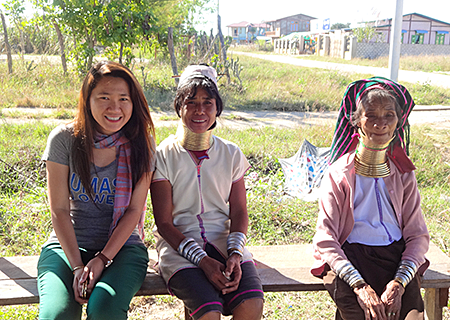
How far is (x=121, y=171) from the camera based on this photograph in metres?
2.17

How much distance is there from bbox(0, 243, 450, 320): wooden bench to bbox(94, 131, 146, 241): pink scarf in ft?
1.29

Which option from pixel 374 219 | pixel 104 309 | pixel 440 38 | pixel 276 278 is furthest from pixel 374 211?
pixel 440 38

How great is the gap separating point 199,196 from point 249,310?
24.9 inches

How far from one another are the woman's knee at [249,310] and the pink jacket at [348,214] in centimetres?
43

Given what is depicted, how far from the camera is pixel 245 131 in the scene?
6320 millimetres

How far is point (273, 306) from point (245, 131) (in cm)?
376

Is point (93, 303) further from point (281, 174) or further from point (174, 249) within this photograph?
point (281, 174)

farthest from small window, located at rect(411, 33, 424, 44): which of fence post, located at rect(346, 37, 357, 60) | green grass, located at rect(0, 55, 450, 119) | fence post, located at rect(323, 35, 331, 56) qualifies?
green grass, located at rect(0, 55, 450, 119)

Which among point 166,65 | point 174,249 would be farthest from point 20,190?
point 166,65

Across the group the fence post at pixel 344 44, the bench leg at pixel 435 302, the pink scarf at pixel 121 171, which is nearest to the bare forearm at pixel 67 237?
the pink scarf at pixel 121 171

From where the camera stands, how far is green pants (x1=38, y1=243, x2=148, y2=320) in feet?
5.89

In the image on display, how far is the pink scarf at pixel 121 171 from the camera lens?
84.2 inches

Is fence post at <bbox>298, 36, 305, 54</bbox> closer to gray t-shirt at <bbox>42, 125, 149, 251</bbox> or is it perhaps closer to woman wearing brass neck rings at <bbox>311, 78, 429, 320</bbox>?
woman wearing brass neck rings at <bbox>311, 78, 429, 320</bbox>

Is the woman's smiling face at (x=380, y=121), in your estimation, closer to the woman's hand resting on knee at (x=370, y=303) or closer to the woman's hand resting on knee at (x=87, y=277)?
the woman's hand resting on knee at (x=370, y=303)
